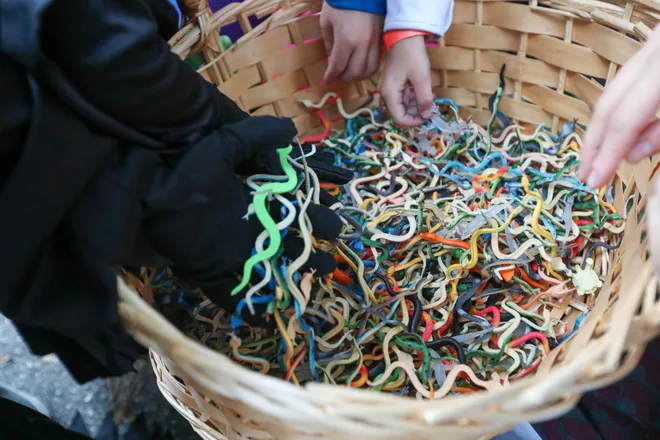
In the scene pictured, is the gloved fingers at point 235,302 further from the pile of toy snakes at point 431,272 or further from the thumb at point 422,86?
the thumb at point 422,86

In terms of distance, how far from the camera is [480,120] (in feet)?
2.35

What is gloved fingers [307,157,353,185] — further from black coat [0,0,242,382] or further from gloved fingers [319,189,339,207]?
black coat [0,0,242,382]

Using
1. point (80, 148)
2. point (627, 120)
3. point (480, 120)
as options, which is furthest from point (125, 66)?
point (480, 120)

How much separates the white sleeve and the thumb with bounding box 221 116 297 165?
27 cm

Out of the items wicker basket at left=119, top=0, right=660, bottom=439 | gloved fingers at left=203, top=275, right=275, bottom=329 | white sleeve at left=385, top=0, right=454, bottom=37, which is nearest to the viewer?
wicker basket at left=119, top=0, right=660, bottom=439

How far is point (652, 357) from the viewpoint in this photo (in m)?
0.57

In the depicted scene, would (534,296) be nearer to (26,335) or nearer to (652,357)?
(652,357)

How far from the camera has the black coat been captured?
0.96ft

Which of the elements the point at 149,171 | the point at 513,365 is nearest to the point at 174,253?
the point at 149,171

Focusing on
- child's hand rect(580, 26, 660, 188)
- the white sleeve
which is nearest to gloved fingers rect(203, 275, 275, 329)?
child's hand rect(580, 26, 660, 188)

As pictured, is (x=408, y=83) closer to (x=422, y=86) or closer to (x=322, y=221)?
(x=422, y=86)

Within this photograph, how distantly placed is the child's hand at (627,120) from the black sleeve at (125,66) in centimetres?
28

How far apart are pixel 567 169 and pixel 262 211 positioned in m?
0.39

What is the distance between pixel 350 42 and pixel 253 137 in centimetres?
29
